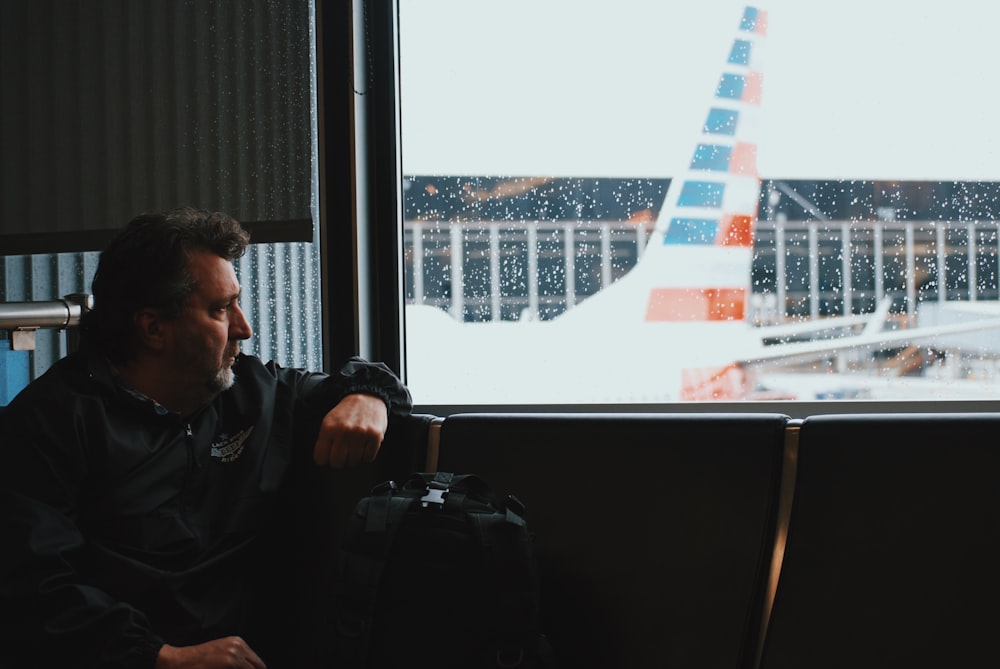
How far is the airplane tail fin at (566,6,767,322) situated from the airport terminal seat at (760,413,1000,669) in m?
0.84

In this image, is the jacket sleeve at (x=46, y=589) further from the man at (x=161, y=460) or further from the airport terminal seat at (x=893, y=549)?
the airport terminal seat at (x=893, y=549)

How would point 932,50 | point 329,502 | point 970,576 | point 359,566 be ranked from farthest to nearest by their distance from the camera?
point 932,50, point 329,502, point 359,566, point 970,576

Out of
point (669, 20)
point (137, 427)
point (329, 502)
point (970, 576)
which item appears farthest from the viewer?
point (669, 20)

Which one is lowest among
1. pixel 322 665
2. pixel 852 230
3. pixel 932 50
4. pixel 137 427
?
pixel 322 665

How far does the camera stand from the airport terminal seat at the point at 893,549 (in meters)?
1.38

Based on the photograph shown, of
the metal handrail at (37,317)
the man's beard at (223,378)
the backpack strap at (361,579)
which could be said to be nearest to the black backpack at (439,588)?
the backpack strap at (361,579)

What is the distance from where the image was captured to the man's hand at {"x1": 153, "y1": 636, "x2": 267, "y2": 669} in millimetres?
1430

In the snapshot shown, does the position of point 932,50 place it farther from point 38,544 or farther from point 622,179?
point 38,544

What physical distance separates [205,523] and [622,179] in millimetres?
1329

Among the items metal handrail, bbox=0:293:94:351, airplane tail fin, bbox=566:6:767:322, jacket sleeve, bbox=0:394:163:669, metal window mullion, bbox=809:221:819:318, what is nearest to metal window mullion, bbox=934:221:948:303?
metal window mullion, bbox=809:221:819:318

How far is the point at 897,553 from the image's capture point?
144 cm

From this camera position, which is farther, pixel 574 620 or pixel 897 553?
pixel 574 620

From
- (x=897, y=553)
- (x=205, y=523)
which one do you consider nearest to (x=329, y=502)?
(x=205, y=523)

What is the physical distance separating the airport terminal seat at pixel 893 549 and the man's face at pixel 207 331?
105 cm
